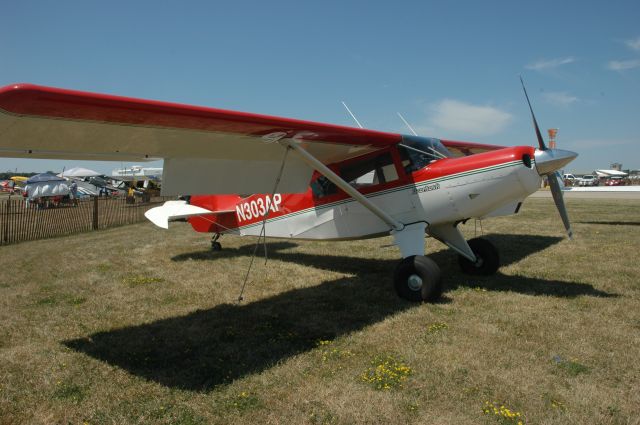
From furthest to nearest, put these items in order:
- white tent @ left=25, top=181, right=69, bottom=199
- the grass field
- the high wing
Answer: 1. white tent @ left=25, top=181, right=69, bottom=199
2. the high wing
3. the grass field

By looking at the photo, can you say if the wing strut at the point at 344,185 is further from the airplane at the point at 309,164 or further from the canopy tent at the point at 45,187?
the canopy tent at the point at 45,187

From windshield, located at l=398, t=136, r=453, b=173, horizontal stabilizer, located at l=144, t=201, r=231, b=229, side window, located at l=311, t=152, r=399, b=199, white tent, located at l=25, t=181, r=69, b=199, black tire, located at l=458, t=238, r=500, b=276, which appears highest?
windshield, located at l=398, t=136, r=453, b=173

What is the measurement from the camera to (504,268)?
788 centimetres

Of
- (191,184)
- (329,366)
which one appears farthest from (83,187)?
(329,366)

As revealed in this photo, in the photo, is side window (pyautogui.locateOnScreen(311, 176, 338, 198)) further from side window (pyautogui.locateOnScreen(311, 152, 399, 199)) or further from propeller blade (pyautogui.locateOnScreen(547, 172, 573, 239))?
propeller blade (pyautogui.locateOnScreen(547, 172, 573, 239))

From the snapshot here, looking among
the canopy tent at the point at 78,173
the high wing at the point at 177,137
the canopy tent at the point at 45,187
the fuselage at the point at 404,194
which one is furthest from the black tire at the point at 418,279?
the canopy tent at the point at 78,173

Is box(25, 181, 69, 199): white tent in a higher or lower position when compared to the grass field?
higher

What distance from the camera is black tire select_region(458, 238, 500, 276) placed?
7277 millimetres

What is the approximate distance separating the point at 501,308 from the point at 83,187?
1784 inches

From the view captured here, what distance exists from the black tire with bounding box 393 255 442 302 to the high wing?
1891mm

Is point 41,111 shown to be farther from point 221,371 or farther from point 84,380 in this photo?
point 221,371

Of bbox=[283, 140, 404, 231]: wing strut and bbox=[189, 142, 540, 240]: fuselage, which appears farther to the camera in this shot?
bbox=[189, 142, 540, 240]: fuselage

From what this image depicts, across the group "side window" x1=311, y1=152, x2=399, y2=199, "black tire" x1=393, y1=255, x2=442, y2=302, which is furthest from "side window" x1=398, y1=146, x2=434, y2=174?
"black tire" x1=393, y1=255, x2=442, y2=302

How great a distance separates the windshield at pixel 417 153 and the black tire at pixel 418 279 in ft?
4.80
